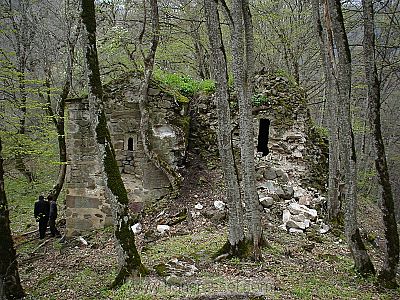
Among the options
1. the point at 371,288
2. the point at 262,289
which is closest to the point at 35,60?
the point at 262,289

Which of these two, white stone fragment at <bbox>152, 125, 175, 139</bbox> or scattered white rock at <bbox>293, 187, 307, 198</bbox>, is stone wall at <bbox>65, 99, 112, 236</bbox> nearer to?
white stone fragment at <bbox>152, 125, 175, 139</bbox>

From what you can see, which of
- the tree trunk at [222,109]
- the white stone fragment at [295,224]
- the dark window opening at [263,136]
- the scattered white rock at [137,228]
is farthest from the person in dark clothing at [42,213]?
the white stone fragment at [295,224]

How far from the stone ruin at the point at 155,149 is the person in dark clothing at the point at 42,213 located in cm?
59

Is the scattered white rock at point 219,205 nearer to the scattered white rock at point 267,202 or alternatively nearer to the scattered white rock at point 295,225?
the scattered white rock at point 267,202

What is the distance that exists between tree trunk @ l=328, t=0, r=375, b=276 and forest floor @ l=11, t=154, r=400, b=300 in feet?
1.41

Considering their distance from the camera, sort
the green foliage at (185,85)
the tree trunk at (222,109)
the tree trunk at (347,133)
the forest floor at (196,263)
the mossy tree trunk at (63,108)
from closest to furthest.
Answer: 1. the forest floor at (196,263)
2. the tree trunk at (347,133)
3. the tree trunk at (222,109)
4. the mossy tree trunk at (63,108)
5. the green foliage at (185,85)

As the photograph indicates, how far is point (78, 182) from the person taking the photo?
10.5 metres

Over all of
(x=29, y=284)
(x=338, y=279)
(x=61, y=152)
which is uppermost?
(x=61, y=152)

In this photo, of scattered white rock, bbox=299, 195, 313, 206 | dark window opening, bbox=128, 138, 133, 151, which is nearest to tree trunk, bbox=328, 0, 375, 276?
scattered white rock, bbox=299, 195, 313, 206

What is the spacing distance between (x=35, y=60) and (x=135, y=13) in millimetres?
4131

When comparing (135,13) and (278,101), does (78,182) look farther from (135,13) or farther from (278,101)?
(135,13)

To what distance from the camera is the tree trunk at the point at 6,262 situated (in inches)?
238

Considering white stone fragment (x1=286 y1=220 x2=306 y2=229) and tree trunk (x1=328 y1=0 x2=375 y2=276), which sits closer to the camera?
tree trunk (x1=328 y1=0 x2=375 y2=276)

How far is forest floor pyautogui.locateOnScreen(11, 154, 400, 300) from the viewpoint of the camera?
17.9ft
